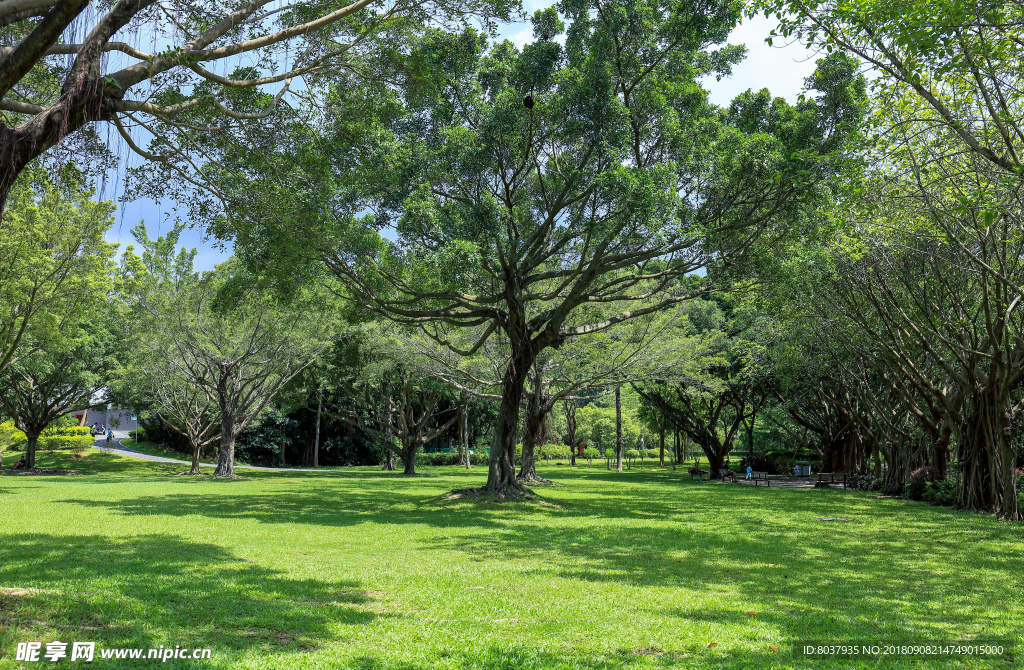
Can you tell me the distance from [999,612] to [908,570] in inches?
96.2

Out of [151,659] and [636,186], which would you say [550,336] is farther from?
[151,659]

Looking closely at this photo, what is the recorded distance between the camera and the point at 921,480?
21109 millimetres

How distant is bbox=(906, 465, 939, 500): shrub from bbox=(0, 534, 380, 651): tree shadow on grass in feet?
67.3

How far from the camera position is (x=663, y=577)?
26.0ft

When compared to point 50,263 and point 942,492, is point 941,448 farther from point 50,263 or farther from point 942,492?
point 50,263

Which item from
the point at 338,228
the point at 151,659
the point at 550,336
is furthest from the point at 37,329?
the point at 151,659

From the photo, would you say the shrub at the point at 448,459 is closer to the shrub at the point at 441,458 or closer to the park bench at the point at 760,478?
the shrub at the point at 441,458

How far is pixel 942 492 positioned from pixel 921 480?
5.78 ft

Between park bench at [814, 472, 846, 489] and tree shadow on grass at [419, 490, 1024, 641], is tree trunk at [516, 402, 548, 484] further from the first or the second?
park bench at [814, 472, 846, 489]

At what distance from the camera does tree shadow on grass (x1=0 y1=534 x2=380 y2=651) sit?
4.92 meters

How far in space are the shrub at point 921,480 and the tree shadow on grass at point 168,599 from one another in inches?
808

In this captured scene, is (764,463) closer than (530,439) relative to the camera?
No

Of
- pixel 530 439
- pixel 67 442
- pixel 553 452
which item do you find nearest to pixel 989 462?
pixel 530 439

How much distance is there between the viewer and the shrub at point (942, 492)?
19.1m
